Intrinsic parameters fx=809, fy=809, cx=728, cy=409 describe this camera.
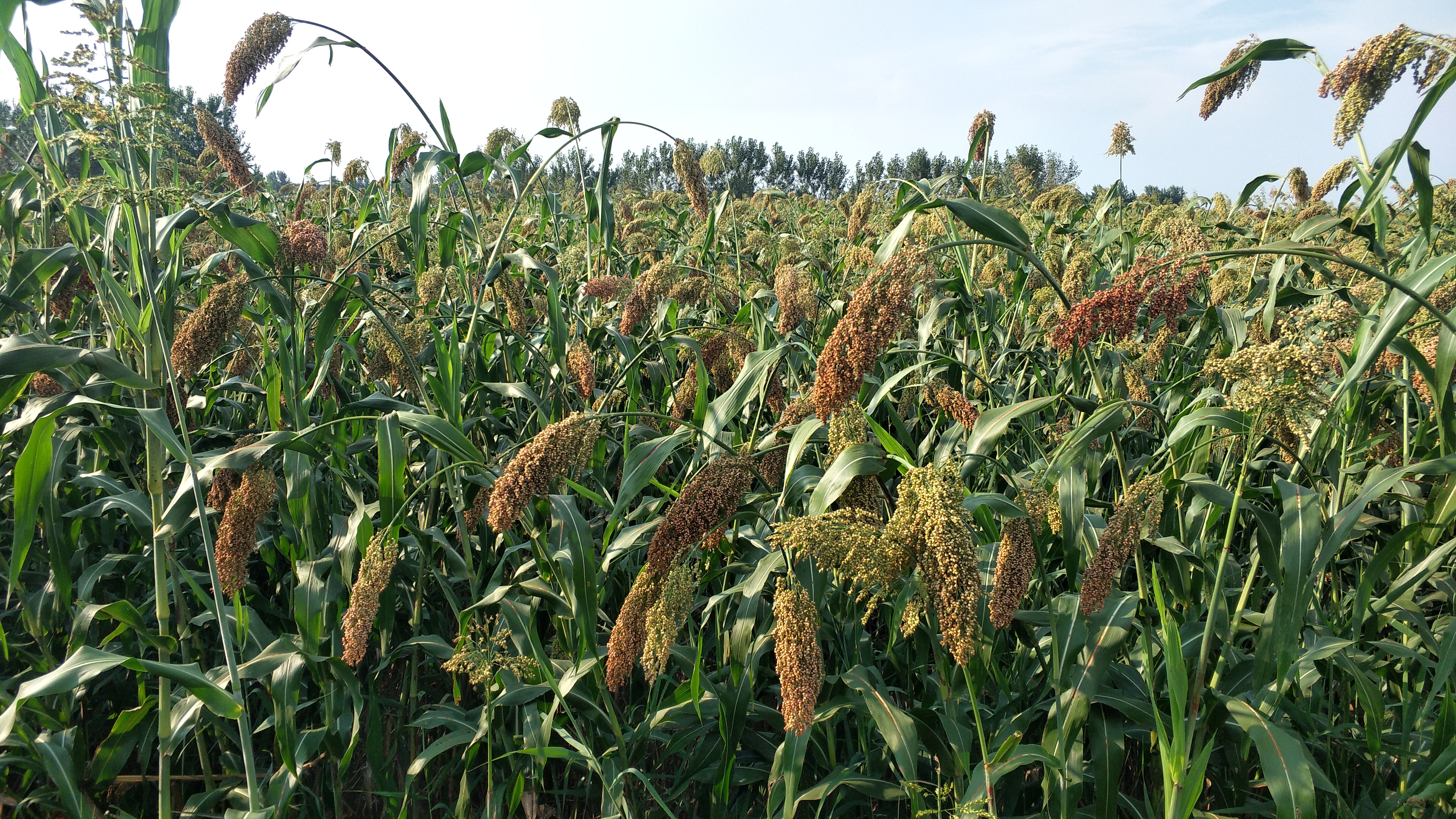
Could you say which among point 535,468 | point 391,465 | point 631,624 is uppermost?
point 535,468

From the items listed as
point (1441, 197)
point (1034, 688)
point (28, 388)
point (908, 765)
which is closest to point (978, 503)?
point (908, 765)

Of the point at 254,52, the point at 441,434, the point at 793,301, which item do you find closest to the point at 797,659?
the point at 441,434

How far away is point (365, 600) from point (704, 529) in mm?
782

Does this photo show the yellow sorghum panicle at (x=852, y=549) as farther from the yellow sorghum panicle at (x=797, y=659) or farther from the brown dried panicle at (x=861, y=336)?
the brown dried panicle at (x=861, y=336)

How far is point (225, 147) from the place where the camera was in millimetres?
2852

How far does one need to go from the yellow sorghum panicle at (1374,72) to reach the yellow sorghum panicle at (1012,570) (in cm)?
123

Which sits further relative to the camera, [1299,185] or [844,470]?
[1299,185]

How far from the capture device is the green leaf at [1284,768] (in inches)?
63.6

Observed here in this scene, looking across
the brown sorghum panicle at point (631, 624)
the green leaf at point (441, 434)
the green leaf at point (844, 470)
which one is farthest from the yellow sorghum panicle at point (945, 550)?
the green leaf at point (441, 434)

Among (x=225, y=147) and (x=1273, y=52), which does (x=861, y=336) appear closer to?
(x=1273, y=52)

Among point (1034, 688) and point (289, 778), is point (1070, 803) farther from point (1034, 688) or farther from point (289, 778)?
point (289, 778)

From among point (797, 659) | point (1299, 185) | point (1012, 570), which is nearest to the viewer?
point (797, 659)

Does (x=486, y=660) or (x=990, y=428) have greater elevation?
(x=990, y=428)

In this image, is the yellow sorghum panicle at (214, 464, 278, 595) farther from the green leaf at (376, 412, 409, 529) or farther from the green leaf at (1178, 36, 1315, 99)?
the green leaf at (1178, 36, 1315, 99)
